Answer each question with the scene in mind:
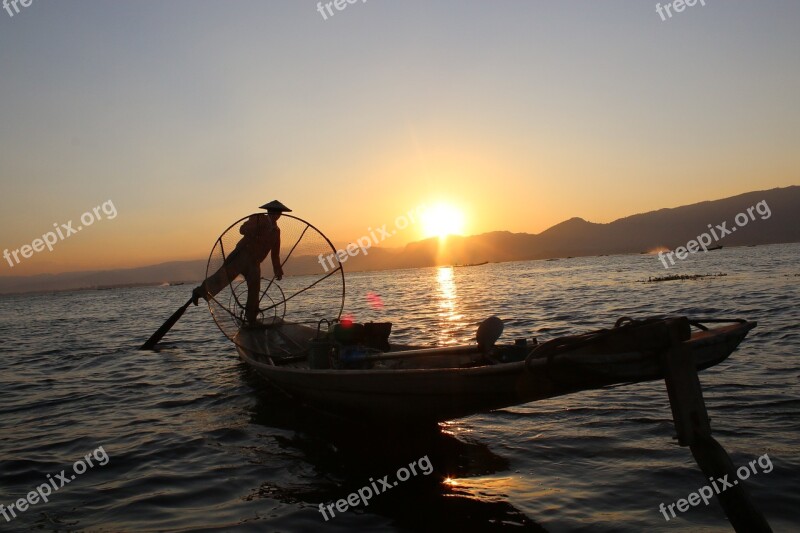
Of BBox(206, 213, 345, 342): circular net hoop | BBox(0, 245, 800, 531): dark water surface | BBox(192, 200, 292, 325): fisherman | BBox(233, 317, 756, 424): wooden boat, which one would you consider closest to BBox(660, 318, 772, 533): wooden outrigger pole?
BBox(233, 317, 756, 424): wooden boat

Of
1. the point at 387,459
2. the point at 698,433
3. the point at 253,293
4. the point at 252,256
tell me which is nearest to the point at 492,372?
the point at 698,433

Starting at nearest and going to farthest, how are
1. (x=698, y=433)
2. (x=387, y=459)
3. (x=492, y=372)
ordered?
(x=698, y=433)
(x=492, y=372)
(x=387, y=459)

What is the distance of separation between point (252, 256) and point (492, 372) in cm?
1117

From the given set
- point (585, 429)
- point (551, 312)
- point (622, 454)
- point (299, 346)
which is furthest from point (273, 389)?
point (551, 312)

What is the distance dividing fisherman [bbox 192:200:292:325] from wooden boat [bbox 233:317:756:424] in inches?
210

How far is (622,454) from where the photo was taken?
24.0ft

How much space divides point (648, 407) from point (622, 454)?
241 centimetres

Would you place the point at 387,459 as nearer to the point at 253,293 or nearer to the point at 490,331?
the point at 490,331

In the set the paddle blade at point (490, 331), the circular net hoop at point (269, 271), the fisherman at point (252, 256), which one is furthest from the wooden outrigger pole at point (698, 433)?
the fisherman at point (252, 256)

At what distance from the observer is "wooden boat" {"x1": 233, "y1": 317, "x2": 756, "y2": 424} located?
4898 millimetres

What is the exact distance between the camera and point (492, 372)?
19.3 feet

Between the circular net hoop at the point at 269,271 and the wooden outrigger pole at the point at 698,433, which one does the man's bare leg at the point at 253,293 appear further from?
the wooden outrigger pole at the point at 698,433

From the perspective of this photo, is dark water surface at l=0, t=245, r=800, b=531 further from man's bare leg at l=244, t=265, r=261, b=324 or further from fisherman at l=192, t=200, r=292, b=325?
fisherman at l=192, t=200, r=292, b=325

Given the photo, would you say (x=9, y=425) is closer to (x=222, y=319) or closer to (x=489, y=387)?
(x=222, y=319)
